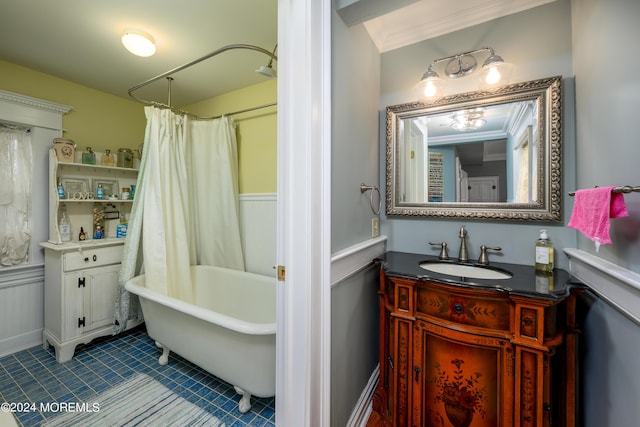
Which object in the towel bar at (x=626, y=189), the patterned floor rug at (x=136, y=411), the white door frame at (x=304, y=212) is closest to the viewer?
the towel bar at (x=626, y=189)

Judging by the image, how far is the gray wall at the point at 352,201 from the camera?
3.78ft

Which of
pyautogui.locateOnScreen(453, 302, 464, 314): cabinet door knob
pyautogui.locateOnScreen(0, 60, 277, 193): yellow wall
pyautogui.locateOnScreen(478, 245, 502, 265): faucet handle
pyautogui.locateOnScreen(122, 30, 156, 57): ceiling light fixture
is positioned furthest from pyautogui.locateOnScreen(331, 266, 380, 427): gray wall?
pyautogui.locateOnScreen(122, 30, 156, 57): ceiling light fixture

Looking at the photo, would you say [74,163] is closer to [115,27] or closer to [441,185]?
[115,27]

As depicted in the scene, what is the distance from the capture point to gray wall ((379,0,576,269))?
4.25 ft

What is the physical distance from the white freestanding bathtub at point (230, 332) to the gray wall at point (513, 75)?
106 cm

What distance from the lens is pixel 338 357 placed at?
3.87 ft

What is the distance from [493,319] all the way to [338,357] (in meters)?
0.68

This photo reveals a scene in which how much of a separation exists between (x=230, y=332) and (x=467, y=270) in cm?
141

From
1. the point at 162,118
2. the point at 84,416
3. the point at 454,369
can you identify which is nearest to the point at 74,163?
the point at 162,118

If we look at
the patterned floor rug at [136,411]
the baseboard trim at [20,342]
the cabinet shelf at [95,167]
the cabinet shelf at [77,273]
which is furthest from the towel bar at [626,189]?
the baseboard trim at [20,342]

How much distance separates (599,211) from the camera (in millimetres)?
855

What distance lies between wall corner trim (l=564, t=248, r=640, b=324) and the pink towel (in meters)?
0.10

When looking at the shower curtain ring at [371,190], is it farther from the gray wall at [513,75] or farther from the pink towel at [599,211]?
the pink towel at [599,211]

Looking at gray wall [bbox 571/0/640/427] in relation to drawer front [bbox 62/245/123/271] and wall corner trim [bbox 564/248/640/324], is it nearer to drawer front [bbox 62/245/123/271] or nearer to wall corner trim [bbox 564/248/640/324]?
wall corner trim [bbox 564/248/640/324]
